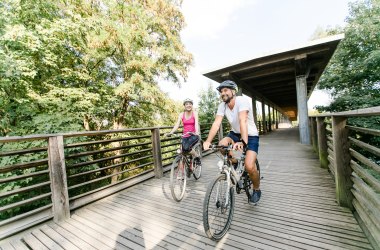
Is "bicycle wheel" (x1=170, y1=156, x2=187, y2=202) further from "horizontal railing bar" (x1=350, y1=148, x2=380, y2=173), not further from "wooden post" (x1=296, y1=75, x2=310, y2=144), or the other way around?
"wooden post" (x1=296, y1=75, x2=310, y2=144)

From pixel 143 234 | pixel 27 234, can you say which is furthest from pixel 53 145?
pixel 143 234

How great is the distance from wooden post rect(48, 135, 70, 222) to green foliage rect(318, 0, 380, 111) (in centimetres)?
1449

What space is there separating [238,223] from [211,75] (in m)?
8.41

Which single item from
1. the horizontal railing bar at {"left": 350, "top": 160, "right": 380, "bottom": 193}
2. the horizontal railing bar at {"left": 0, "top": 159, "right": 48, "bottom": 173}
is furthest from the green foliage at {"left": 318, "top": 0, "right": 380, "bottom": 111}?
the horizontal railing bar at {"left": 0, "top": 159, "right": 48, "bottom": 173}

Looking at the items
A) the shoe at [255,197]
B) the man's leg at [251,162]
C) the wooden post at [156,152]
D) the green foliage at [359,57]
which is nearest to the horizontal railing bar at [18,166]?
the wooden post at [156,152]

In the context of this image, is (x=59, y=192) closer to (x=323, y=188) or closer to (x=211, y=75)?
(x=323, y=188)

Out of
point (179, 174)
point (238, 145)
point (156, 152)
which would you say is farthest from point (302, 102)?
point (238, 145)

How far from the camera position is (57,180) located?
3.26 meters

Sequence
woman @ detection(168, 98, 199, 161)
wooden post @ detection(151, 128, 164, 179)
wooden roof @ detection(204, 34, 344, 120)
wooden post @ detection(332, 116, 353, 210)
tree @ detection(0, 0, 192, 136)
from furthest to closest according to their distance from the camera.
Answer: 1. tree @ detection(0, 0, 192, 136)
2. wooden roof @ detection(204, 34, 344, 120)
3. wooden post @ detection(151, 128, 164, 179)
4. woman @ detection(168, 98, 199, 161)
5. wooden post @ detection(332, 116, 353, 210)

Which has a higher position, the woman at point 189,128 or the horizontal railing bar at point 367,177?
the woman at point 189,128

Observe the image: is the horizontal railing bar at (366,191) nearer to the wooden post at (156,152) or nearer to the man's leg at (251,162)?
the man's leg at (251,162)

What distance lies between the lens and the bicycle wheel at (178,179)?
148 inches

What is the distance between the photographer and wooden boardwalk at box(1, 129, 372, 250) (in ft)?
7.95

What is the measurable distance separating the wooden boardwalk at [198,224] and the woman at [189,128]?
3.01ft
